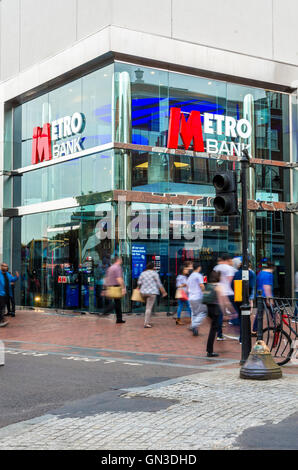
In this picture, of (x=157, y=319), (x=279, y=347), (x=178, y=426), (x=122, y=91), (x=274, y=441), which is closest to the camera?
(x=274, y=441)

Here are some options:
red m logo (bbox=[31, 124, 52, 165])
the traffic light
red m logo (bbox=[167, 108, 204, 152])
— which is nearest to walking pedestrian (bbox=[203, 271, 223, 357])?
the traffic light

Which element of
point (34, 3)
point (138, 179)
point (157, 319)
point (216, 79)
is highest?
point (34, 3)

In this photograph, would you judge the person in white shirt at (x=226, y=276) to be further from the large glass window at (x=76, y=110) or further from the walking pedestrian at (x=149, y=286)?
the large glass window at (x=76, y=110)

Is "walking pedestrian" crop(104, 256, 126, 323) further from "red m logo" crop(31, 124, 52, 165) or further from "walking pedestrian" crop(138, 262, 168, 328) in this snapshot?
"red m logo" crop(31, 124, 52, 165)

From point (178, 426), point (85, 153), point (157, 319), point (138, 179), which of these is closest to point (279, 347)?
point (178, 426)

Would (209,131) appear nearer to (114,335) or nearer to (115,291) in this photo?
(115,291)

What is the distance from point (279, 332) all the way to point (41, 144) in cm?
1698

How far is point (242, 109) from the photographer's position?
24484 millimetres

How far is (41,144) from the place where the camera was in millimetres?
24984

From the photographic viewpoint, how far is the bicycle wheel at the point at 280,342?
9.99m

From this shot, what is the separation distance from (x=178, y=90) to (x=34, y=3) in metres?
7.84

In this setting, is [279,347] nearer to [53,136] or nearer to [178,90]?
[178,90]

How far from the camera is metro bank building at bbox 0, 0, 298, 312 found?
845 inches

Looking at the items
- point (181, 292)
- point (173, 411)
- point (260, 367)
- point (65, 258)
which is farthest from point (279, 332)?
point (65, 258)
